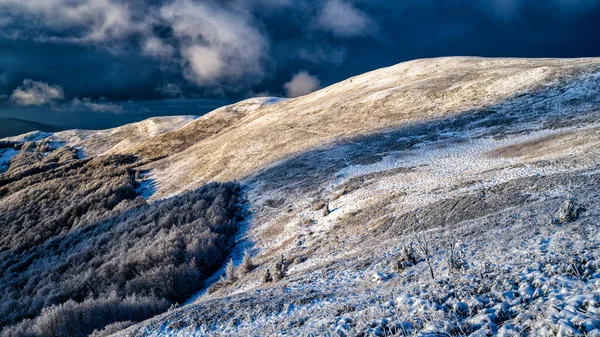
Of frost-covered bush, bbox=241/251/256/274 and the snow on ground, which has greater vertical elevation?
the snow on ground

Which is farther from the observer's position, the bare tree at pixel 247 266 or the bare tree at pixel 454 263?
the bare tree at pixel 247 266

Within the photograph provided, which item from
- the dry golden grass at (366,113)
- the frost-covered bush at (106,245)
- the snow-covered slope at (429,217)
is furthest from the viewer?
the dry golden grass at (366,113)

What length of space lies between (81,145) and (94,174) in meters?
42.5

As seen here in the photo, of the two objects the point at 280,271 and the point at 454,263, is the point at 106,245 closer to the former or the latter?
the point at 280,271

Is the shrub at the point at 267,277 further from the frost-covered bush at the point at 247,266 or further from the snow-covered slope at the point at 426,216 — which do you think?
the frost-covered bush at the point at 247,266

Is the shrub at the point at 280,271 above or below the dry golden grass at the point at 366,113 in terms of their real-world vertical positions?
below

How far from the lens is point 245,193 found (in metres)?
21.0

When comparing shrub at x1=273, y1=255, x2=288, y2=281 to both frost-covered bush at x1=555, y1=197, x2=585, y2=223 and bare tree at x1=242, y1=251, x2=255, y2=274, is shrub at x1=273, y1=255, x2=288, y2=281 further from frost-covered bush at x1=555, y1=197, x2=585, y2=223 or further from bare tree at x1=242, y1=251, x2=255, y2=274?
frost-covered bush at x1=555, y1=197, x2=585, y2=223

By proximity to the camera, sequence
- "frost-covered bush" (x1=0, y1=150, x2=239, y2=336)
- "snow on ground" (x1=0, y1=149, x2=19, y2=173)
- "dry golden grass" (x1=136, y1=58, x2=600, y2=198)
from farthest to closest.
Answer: "snow on ground" (x1=0, y1=149, x2=19, y2=173)
"dry golden grass" (x1=136, y1=58, x2=600, y2=198)
"frost-covered bush" (x1=0, y1=150, x2=239, y2=336)

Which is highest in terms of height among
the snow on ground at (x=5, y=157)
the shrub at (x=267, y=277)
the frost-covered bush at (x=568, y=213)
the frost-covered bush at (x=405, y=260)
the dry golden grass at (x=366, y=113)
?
the snow on ground at (x=5, y=157)

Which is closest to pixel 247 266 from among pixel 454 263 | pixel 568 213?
pixel 454 263

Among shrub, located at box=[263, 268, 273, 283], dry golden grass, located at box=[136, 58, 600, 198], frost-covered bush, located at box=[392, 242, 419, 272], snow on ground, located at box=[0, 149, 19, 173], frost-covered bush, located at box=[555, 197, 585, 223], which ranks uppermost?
snow on ground, located at box=[0, 149, 19, 173]

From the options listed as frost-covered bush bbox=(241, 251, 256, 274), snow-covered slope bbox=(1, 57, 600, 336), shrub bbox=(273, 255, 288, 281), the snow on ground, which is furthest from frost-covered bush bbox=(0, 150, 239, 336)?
the snow on ground

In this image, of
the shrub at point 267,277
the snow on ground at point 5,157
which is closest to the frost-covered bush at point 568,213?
the shrub at point 267,277
